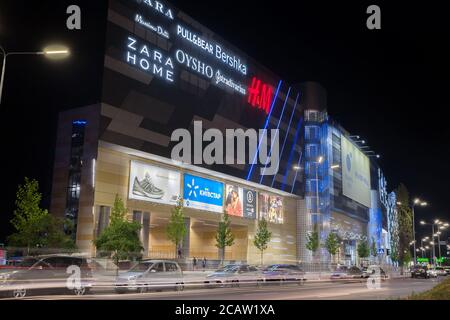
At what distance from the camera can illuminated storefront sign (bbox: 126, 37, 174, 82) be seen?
4484cm

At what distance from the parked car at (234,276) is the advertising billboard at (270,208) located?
31953 mm

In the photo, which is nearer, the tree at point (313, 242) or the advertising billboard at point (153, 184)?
the advertising billboard at point (153, 184)

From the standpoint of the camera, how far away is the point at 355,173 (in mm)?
100500

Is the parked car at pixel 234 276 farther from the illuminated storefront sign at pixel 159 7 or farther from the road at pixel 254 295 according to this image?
the illuminated storefront sign at pixel 159 7

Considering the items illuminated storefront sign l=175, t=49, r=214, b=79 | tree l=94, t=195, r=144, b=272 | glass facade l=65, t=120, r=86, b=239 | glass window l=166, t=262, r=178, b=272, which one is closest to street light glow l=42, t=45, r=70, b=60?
glass window l=166, t=262, r=178, b=272

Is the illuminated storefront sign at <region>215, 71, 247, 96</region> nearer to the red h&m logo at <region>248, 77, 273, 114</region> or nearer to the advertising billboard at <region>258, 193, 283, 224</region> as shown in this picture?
the red h&m logo at <region>248, 77, 273, 114</region>

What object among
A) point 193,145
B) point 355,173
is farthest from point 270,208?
point 355,173

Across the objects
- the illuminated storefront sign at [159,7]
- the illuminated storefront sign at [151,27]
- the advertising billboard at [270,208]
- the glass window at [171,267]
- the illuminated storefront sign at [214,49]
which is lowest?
the glass window at [171,267]

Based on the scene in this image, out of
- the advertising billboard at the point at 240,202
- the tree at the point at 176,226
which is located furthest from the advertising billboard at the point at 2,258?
the advertising billboard at the point at 240,202

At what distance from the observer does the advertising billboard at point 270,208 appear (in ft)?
219

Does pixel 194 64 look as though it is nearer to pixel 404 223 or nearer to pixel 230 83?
pixel 230 83

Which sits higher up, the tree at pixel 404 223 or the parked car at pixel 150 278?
the tree at pixel 404 223
